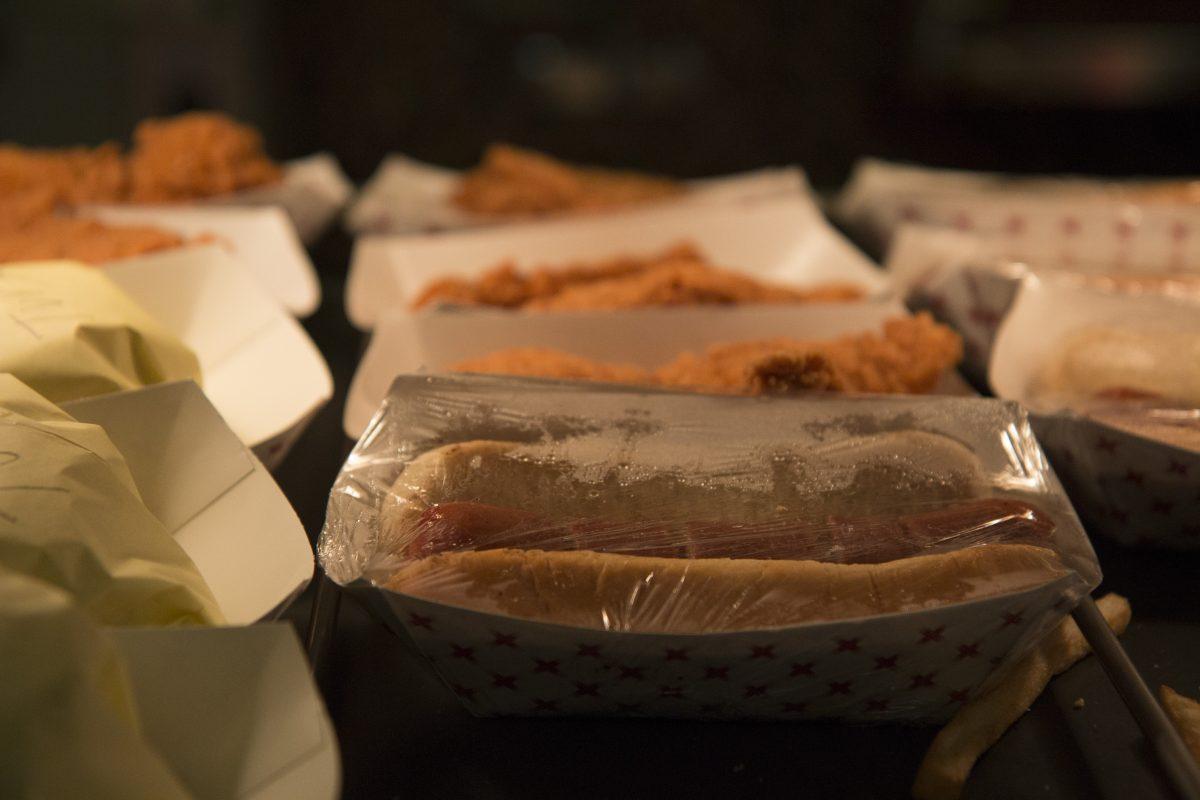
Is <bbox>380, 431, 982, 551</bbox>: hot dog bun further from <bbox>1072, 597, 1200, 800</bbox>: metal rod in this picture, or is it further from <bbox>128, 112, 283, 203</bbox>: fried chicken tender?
<bbox>128, 112, 283, 203</bbox>: fried chicken tender

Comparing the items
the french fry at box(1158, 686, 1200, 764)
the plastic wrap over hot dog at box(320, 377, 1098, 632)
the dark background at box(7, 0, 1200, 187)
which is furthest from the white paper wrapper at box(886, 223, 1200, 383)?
the dark background at box(7, 0, 1200, 187)

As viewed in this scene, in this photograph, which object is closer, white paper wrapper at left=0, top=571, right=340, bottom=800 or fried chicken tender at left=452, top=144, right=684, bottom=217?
white paper wrapper at left=0, top=571, right=340, bottom=800

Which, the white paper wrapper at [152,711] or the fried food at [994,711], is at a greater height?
the white paper wrapper at [152,711]

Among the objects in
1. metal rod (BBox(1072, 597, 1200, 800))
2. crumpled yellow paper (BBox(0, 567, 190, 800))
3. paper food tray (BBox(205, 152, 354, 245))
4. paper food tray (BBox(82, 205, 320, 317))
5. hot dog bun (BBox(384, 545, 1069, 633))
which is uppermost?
crumpled yellow paper (BBox(0, 567, 190, 800))

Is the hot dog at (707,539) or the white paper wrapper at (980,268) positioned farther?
the white paper wrapper at (980,268)

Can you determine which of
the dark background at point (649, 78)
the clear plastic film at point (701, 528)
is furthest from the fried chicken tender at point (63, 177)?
the dark background at point (649, 78)

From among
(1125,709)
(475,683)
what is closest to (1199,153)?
(1125,709)

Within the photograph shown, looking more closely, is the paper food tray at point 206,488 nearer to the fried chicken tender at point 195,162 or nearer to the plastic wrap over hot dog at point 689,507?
the plastic wrap over hot dog at point 689,507
